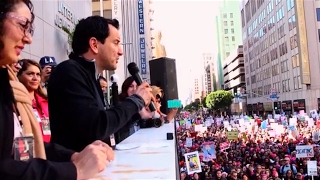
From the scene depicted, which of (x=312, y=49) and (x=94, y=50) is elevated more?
(x=312, y=49)

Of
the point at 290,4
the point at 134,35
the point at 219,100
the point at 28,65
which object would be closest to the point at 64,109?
the point at 28,65

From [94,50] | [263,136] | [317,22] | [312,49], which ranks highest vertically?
[317,22]

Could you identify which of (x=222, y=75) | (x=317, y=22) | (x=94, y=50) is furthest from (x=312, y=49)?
(x=222, y=75)

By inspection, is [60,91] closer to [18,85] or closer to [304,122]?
[18,85]

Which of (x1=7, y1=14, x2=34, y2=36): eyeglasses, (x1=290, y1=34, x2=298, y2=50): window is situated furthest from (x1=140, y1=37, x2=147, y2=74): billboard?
(x1=7, y1=14, x2=34, y2=36): eyeglasses

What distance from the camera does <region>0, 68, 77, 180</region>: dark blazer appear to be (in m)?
1.15

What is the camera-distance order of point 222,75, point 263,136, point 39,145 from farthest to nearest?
point 222,75
point 263,136
point 39,145

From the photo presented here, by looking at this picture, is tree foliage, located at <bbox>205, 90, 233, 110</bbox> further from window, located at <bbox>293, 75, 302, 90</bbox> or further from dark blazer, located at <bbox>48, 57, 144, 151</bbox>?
dark blazer, located at <bbox>48, 57, 144, 151</bbox>

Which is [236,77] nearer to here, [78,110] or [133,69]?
[133,69]

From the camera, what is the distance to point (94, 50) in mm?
2316

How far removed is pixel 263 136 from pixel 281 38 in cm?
3987

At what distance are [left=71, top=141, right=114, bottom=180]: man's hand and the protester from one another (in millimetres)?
459

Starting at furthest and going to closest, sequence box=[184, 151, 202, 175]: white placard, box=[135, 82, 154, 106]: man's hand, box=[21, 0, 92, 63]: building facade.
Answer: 1. box=[21, 0, 92, 63]: building facade
2. box=[184, 151, 202, 175]: white placard
3. box=[135, 82, 154, 106]: man's hand

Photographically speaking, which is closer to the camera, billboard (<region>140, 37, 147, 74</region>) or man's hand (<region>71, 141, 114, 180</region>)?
man's hand (<region>71, 141, 114, 180</region>)
